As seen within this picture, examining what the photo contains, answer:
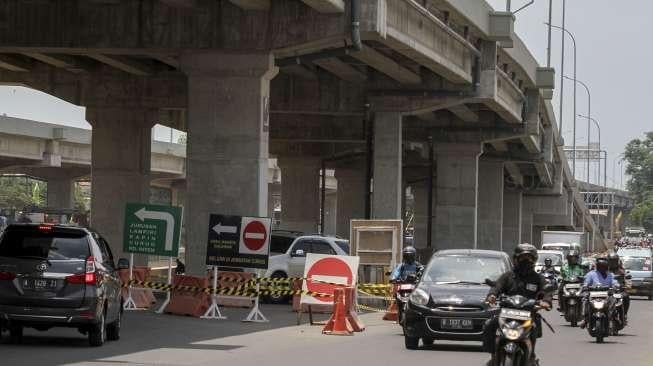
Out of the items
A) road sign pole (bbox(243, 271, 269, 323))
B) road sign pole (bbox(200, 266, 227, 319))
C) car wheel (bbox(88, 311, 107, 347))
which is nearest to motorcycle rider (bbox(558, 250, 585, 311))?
road sign pole (bbox(243, 271, 269, 323))

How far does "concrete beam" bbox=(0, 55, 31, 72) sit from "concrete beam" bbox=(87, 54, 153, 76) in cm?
278

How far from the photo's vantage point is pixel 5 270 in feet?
67.8

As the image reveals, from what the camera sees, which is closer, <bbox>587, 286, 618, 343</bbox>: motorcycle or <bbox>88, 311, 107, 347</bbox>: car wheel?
<bbox>88, 311, 107, 347</bbox>: car wheel

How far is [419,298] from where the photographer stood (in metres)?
23.0

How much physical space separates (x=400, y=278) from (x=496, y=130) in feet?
129

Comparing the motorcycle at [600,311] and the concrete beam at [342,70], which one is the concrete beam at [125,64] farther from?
the motorcycle at [600,311]

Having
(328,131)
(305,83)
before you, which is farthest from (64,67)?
(328,131)

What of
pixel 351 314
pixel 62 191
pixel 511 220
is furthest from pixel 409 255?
pixel 62 191

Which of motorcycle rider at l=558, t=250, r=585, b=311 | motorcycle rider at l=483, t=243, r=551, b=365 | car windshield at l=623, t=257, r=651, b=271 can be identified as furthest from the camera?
car windshield at l=623, t=257, r=651, b=271

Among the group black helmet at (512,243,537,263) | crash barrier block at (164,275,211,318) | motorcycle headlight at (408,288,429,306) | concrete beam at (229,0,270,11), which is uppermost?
concrete beam at (229,0,270,11)

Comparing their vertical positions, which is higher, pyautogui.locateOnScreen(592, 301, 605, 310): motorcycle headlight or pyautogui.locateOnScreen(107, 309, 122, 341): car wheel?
A: pyautogui.locateOnScreen(592, 301, 605, 310): motorcycle headlight

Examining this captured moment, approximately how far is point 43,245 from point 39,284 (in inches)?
23.5

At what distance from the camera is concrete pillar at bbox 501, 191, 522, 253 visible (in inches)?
4031

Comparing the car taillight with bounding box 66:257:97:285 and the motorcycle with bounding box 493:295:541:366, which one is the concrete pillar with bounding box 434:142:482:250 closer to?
the car taillight with bounding box 66:257:97:285
